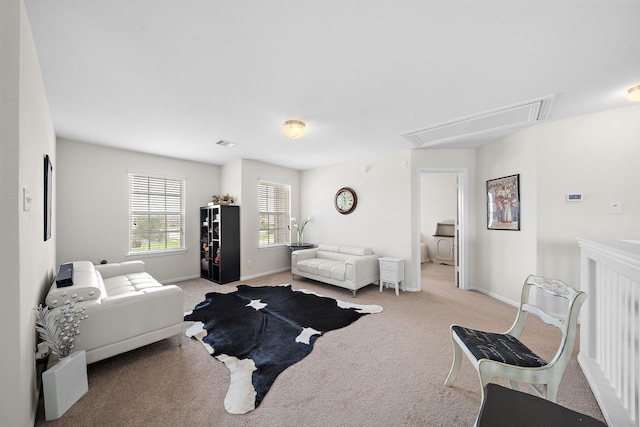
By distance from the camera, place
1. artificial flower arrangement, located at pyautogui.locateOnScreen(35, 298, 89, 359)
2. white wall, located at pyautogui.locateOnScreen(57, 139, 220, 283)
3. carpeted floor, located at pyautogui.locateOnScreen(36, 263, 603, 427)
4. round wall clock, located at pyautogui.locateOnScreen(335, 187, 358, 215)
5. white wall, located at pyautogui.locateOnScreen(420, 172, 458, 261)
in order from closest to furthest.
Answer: carpeted floor, located at pyautogui.locateOnScreen(36, 263, 603, 427) < artificial flower arrangement, located at pyautogui.locateOnScreen(35, 298, 89, 359) < white wall, located at pyautogui.locateOnScreen(57, 139, 220, 283) < round wall clock, located at pyautogui.locateOnScreen(335, 187, 358, 215) < white wall, located at pyautogui.locateOnScreen(420, 172, 458, 261)

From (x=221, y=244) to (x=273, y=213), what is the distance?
1480 millimetres

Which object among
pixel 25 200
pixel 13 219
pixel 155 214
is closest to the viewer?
pixel 13 219

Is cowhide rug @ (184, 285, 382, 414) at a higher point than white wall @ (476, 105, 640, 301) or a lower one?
lower

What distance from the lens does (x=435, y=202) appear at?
7.04 meters

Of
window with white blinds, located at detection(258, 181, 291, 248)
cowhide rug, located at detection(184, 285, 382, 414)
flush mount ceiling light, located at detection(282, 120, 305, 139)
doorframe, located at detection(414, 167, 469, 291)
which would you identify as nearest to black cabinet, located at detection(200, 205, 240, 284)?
window with white blinds, located at detection(258, 181, 291, 248)

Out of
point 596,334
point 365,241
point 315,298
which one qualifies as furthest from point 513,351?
point 365,241

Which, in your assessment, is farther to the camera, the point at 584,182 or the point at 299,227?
the point at 299,227

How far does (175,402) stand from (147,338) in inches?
32.4

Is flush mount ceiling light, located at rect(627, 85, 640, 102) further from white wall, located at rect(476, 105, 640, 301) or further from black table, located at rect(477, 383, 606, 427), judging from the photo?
black table, located at rect(477, 383, 606, 427)

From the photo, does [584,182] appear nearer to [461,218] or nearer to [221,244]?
[461,218]

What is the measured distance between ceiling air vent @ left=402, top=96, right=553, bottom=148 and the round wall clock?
1.64 metres

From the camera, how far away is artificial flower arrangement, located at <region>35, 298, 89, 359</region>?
5.65 feet

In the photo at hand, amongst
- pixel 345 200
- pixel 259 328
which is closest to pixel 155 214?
pixel 259 328

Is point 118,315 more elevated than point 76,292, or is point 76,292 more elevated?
point 76,292
